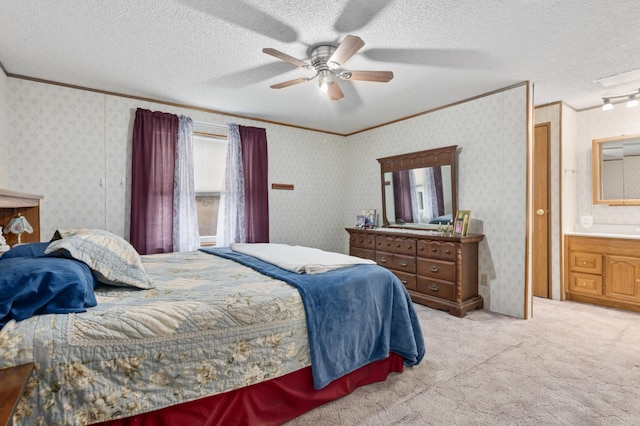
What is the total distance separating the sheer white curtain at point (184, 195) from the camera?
163 inches

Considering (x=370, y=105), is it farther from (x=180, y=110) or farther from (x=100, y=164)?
(x=100, y=164)

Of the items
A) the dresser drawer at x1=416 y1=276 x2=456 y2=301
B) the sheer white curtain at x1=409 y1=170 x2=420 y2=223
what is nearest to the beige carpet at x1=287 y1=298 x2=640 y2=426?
the dresser drawer at x1=416 y1=276 x2=456 y2=301

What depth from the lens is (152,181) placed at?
3.97 meters

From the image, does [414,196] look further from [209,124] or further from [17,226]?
[17,226]

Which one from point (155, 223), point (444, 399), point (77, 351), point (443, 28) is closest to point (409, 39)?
point (443, 28)

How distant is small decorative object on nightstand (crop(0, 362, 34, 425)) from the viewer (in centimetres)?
93

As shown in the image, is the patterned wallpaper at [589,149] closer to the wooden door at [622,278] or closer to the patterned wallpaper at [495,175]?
the wooden door at [622,278]

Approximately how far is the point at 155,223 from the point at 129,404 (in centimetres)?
299

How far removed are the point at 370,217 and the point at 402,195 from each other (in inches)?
25.0

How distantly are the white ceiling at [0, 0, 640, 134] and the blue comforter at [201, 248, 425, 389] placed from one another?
5.96 feet

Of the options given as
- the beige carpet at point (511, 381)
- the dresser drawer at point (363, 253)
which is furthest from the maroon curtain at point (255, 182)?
the beige carpet at point (511, 381)

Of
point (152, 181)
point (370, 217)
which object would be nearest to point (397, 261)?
point (370, 217)

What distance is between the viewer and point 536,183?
4340mm

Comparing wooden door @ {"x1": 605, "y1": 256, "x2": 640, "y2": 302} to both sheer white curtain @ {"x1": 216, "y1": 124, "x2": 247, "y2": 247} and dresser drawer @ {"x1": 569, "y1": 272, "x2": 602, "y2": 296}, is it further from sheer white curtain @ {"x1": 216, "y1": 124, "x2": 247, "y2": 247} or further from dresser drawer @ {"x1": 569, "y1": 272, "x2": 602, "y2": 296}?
sheer white curtain @ {"x1": 216, "y1": 124, "x2": 247, "y2": 247}
